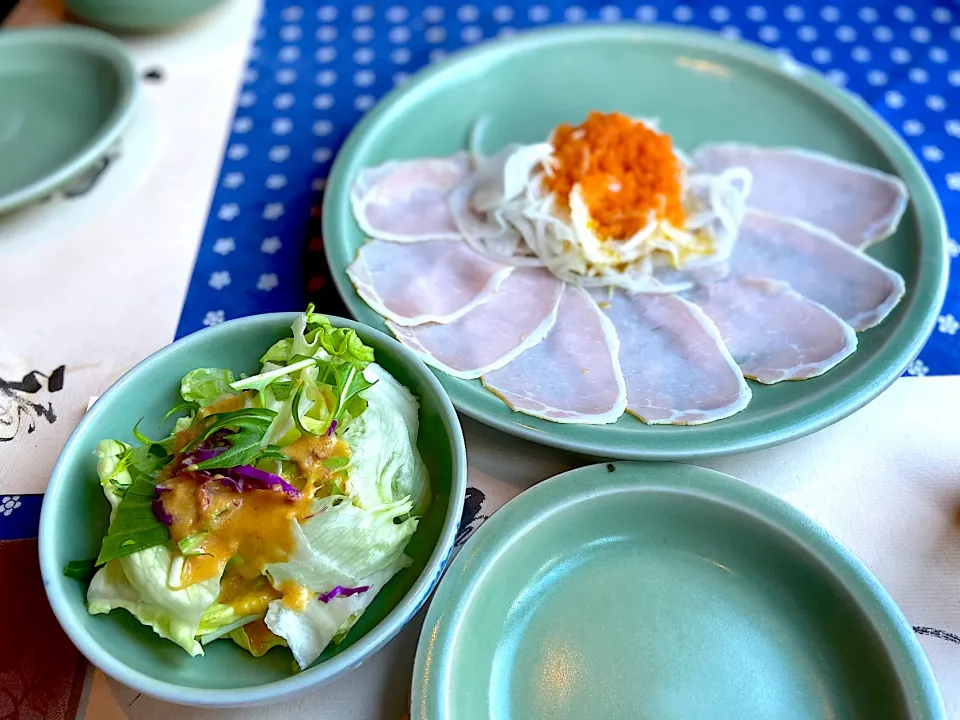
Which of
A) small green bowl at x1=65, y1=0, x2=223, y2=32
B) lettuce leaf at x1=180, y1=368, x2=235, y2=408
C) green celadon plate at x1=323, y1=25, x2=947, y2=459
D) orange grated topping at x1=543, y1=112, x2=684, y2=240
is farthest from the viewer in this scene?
small green bowl at x1=65, y1=0, x2=223, y2=32

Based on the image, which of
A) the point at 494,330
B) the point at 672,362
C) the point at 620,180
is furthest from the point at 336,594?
the point at 620,180

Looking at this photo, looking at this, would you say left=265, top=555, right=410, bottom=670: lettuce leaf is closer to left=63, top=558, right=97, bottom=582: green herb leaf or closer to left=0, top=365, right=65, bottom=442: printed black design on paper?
left=63, top=558, right=97, bottom=582: green herb leaf

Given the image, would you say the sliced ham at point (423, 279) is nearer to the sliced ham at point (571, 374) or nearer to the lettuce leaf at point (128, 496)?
the sliced ham at point (571, 374)

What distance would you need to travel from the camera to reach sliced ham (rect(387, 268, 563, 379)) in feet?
4.17

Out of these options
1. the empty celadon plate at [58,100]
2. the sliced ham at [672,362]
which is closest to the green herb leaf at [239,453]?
the sliced ham at [672,362]

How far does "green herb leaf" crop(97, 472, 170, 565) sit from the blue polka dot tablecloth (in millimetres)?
515

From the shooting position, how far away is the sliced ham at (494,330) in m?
1.27

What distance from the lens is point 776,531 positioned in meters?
1.05

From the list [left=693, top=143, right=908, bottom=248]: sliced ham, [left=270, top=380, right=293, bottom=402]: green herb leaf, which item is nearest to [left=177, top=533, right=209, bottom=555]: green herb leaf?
[left=270, top=380, right=293, bottom=402]: green herb leaf

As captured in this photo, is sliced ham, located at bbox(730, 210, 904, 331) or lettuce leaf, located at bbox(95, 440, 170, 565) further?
sliced ham, located at bbox(730, 210, 904, 331)

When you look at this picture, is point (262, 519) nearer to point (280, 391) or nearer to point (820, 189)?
point (280, 391)

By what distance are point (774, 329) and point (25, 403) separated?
4.58ft

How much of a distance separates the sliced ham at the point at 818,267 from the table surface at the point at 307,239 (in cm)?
15

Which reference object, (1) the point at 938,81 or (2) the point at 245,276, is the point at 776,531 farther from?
(1) the point at 938,81
